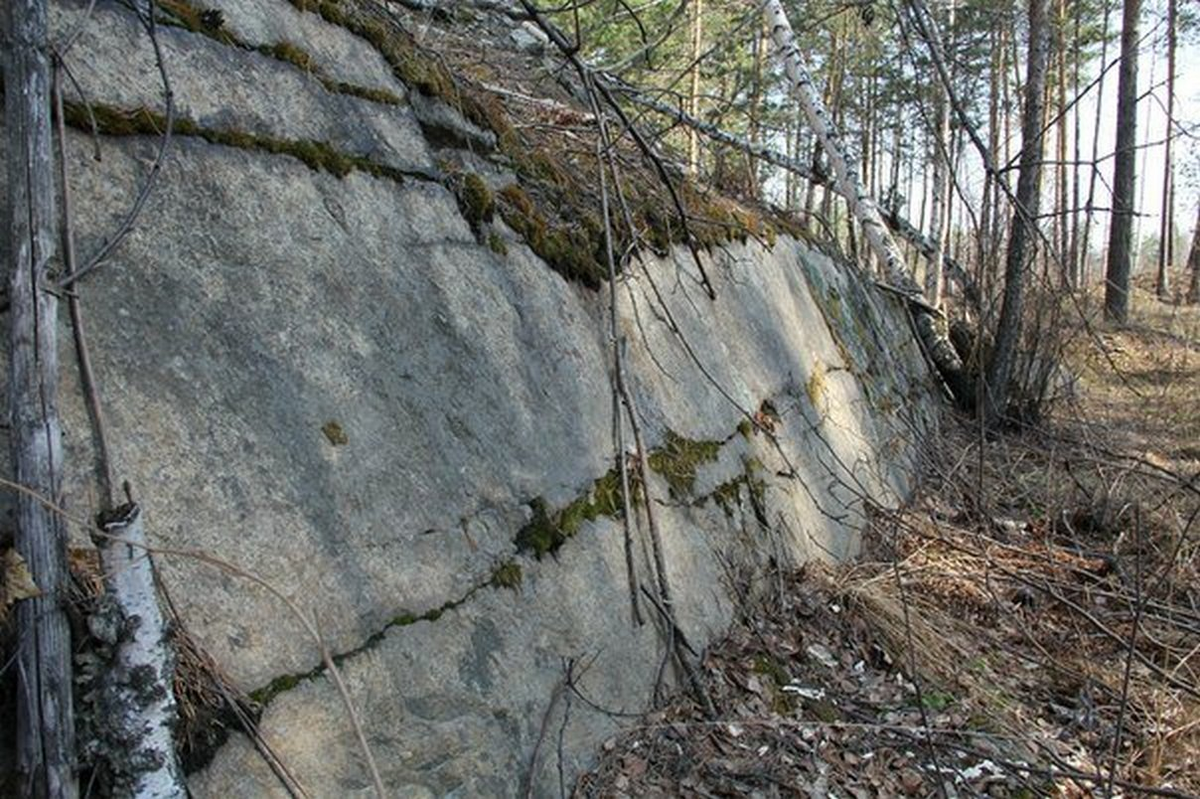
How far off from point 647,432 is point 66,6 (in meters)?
2.35

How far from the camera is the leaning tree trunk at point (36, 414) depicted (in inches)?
54.7

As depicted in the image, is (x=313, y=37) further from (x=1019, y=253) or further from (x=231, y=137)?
(x=1019, y=253)

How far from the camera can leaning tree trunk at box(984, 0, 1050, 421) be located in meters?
6.16

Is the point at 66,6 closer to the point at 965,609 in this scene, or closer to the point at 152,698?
the point at 152,698

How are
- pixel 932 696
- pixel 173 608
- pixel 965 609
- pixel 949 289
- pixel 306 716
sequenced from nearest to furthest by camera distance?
pixel 173 608, pixel 306 716, pixel 932 696, pixel 965 609, pixel 949 289

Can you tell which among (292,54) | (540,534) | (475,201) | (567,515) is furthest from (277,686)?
(292,54)

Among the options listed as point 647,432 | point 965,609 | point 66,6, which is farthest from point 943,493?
point 66,6

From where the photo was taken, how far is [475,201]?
3.05m

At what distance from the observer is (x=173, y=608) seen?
1632 mm

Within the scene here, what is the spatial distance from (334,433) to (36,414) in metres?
0.72

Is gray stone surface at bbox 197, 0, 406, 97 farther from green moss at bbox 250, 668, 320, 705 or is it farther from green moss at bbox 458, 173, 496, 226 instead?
green moss at bbox 250, 668, 320, 705

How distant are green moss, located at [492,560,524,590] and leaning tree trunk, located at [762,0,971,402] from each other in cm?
503

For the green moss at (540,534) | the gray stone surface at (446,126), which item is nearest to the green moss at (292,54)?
the gray stone surface at (446,126)

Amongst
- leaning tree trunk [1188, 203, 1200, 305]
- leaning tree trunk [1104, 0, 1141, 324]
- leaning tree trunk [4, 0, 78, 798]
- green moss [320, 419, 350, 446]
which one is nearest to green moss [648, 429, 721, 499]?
green moss [320, 419, 350, 446]
